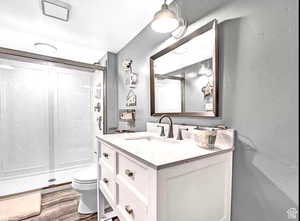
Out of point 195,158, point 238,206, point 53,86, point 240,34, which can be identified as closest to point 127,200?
point 195,158

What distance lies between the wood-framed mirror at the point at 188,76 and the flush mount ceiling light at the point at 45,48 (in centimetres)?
169

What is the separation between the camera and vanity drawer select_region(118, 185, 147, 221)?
2.34ft

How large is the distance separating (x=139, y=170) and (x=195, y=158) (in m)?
0.29

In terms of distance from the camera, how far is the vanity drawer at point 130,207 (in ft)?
2.34

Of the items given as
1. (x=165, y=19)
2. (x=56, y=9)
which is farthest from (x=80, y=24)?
(x=165, y=19)

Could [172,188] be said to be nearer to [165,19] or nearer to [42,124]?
[165,19]

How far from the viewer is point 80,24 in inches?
66.7

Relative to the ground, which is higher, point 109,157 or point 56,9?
point 56,9

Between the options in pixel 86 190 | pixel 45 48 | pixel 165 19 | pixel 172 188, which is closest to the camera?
pixel 172 188

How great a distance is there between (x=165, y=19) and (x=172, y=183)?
40.9 inches

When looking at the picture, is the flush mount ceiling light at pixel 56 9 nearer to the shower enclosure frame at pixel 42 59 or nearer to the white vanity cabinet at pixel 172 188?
the shower enclosure frame at pixel 42 59

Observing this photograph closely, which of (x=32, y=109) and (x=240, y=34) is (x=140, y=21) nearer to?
(x=240, y=34)

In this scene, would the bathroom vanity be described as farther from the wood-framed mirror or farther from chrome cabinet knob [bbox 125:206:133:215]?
the wood-framed mirror

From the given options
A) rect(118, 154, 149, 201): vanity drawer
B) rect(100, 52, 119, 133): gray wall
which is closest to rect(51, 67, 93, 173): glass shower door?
rect(100, 52, 119, 133): gray wall
